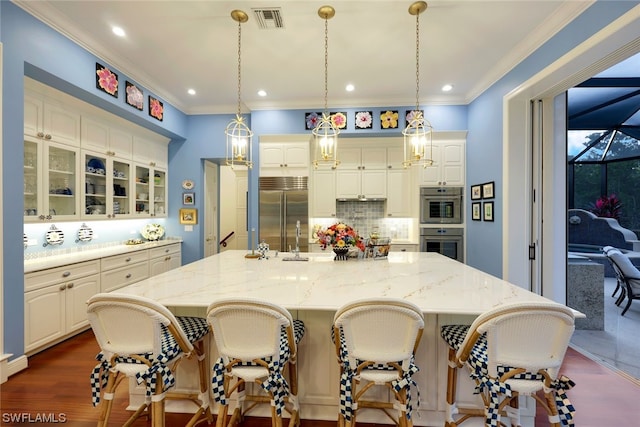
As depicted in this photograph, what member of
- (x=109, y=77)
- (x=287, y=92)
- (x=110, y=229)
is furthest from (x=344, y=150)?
(x=110, y=229)

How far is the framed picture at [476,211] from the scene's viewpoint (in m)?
3.91

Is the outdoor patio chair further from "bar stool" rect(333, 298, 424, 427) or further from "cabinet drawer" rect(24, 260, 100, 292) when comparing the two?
"cabinet drawer" rect(24, 260, 100, 292)

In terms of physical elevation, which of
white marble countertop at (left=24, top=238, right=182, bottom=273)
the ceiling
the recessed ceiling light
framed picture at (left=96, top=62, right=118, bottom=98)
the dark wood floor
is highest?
the recessed ceiling light

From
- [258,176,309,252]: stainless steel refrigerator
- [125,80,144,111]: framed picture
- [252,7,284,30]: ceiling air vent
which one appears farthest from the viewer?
[258,176,309,252]: stainless steel refrigerator

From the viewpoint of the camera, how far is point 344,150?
474 centimetres

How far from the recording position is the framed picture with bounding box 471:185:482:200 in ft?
12.8

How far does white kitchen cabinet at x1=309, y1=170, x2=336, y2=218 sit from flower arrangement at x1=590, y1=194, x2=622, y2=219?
5421 millimetres

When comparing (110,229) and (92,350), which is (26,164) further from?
(92,350)

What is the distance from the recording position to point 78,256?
3.16 m

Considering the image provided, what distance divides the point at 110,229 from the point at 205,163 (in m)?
1.79

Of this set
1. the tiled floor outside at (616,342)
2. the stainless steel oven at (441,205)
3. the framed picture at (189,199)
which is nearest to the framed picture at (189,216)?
the framed picture at (189,199)

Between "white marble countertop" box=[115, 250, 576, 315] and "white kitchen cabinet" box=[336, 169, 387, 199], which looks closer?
"white marble countertop" box=[115, 250, 576, 315]

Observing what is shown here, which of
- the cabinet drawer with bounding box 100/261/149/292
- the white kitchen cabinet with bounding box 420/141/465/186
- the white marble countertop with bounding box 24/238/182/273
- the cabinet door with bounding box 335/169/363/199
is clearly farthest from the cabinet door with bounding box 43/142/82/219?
the white kitchen cabinet with bounding box 420/141/465/186

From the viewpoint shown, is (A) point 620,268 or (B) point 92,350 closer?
(B) point 92,350
